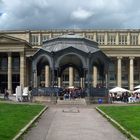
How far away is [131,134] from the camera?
24094mm

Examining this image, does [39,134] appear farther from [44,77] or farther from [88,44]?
[44,77]

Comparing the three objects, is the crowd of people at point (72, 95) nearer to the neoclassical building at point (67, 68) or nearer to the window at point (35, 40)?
the neoclassical building at point (67, 68)

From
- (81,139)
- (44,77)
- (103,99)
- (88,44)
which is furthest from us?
(44,77)

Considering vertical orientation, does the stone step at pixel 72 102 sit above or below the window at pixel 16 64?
below

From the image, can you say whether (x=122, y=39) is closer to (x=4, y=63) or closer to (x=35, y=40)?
(x=35, y=40)

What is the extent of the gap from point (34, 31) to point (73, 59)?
9494cm

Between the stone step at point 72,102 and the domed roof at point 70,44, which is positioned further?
the domed roof at point 70,44

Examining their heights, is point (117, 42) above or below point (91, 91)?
above

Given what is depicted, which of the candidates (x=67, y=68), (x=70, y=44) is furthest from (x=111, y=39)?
(x=70, y=44)

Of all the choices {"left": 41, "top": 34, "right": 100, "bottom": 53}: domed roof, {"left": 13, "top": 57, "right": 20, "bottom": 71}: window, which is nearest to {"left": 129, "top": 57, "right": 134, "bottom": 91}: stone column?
{"left": 13, "top": 57, "right": 20, "bottom": 71}: window

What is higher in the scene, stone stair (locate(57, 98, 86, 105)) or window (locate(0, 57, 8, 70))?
window (locate(0, 57, 8, 70))

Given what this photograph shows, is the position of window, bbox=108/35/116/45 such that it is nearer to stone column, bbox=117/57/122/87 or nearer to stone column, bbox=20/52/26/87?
stone column, bbox=117/57/122/87

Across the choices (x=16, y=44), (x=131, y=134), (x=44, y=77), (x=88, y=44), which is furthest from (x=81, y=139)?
(x=44, y=77)

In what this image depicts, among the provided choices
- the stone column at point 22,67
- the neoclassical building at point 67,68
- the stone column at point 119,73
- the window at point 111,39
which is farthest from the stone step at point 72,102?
the window at point 111,39
